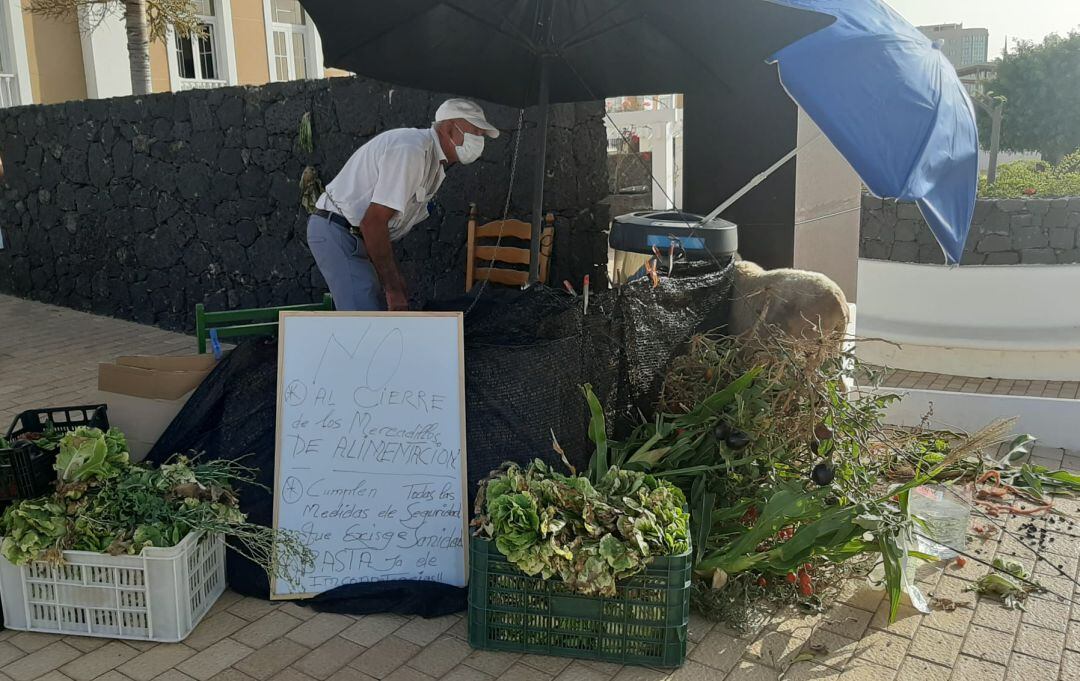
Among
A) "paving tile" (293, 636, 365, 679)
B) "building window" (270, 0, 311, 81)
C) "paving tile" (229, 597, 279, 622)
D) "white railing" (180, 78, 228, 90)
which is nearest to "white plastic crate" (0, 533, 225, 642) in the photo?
"paving tile" (229, 597, 279, 622)

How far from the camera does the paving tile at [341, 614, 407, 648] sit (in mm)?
2967

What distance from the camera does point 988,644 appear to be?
296 cm

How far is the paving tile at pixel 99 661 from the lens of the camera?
2.75 m

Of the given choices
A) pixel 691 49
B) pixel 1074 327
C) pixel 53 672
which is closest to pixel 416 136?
pixel 691 49

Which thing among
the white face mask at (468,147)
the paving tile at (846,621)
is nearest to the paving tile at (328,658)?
the paving tile at (846,621)

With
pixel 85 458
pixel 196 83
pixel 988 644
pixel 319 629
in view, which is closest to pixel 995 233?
pixel 988 644

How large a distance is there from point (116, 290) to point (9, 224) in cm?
226

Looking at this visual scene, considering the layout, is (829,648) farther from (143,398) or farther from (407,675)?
(143,398)

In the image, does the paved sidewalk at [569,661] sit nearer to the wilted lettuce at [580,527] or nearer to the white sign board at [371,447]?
the white sign board at [371,447]

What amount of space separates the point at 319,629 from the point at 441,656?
46 centimetres

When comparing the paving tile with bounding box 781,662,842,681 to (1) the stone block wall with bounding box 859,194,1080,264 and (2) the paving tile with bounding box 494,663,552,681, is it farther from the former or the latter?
(1) the stone block wall with bounding box 859,194,1080,264

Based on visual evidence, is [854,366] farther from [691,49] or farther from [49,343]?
[49,343]

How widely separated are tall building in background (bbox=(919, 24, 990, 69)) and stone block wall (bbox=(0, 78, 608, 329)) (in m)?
48.9

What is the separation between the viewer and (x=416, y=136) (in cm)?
420
